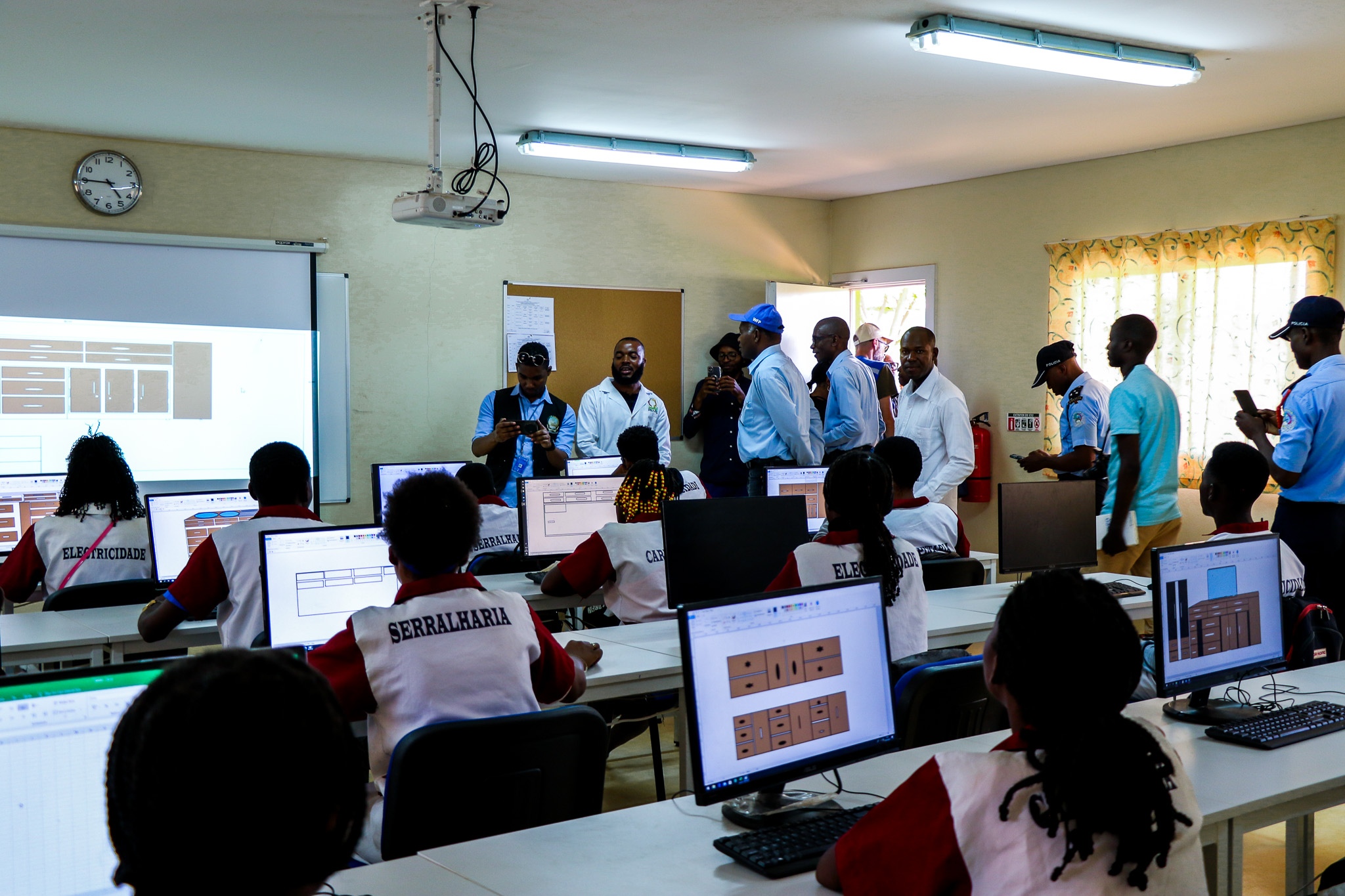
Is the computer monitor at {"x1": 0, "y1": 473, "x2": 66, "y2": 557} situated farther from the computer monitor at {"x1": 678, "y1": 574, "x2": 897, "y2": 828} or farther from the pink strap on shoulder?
the computer monitor at {"x1": 678, "y1": 574, "x2": 897, "y2": 828}

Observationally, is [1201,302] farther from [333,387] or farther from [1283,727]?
[333,387]

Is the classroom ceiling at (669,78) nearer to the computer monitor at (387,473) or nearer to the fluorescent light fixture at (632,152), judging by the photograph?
the fluorescent light fixture at (632,152)

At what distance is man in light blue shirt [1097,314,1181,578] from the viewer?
181 inches

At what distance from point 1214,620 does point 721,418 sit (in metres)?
5.23

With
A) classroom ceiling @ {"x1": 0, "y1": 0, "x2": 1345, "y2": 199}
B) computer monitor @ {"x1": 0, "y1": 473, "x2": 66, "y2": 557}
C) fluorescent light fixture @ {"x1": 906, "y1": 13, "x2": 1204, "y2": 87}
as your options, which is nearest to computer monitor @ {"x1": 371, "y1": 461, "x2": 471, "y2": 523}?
computer monitor @ {"x1": 0, "y1": 473, "x2": 66, "y2": 557}

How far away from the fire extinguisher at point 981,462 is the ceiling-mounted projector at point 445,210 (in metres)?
4.05

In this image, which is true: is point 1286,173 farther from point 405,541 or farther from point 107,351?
point 107,351

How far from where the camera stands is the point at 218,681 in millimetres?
792

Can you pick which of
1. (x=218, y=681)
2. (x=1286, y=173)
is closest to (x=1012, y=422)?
(x=1286, y=173)

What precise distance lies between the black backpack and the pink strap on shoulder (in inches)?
150

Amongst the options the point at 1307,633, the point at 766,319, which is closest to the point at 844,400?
the point at 766,319

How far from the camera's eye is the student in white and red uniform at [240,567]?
3053 millimetres

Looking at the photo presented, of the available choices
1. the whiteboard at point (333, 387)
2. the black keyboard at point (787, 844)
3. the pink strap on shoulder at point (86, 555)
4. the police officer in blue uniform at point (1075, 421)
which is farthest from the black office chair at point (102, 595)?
the police officer in blue uniform at point (1075, 421)

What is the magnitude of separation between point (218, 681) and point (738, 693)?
1.10 metres
